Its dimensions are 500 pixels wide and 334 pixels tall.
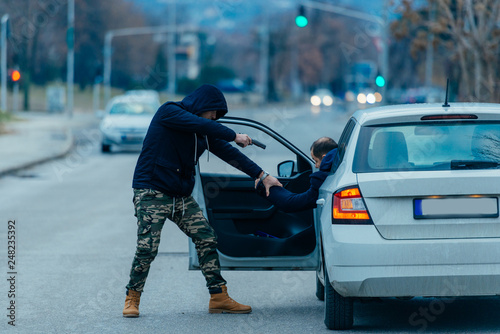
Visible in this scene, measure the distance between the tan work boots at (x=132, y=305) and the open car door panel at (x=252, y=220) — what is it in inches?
18.5

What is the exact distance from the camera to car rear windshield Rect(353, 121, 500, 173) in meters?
5.47

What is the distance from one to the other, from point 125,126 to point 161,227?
1944cm

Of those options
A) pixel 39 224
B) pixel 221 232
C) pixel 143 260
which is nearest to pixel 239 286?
pixel 221 232

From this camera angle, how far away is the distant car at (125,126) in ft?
83.2

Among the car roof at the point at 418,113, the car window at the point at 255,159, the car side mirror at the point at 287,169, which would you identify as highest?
the car roof at the point at 418,113

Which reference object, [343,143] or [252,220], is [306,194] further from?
[252,220]

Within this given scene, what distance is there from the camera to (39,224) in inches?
461

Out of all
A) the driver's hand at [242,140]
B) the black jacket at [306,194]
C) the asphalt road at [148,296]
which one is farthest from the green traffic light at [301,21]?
the driver's hand at [242,140]

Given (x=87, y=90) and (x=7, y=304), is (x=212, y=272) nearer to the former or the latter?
(x=7, y=304)

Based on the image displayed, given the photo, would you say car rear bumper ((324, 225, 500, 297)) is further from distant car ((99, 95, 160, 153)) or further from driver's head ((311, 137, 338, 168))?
distant car ((99, 95, 160, 153))

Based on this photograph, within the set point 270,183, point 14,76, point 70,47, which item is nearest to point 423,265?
point 270,183

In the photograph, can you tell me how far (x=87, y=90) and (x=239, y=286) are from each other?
80.3 metres

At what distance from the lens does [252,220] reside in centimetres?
700

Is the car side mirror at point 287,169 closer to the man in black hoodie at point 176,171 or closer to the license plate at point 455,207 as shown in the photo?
the man in black hoodie at point 176,171
